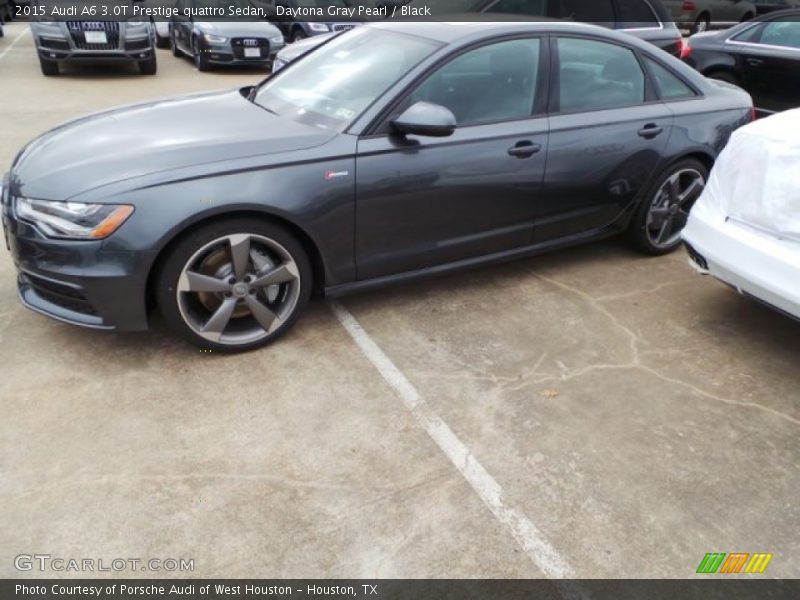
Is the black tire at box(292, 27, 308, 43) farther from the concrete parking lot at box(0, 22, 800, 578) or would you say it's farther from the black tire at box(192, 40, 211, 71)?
the concrete parking lot at box(0, 22, 800, 578)

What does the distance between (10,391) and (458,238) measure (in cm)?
228

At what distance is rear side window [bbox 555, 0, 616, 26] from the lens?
7.27 metres

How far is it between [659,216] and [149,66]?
29.9ft

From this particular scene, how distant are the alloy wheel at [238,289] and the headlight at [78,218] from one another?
13.9 inches

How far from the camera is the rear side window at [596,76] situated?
3881 mm

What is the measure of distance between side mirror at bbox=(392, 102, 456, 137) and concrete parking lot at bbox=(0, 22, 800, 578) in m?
1.03

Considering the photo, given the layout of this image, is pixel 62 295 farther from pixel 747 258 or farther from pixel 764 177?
pixel 764 177

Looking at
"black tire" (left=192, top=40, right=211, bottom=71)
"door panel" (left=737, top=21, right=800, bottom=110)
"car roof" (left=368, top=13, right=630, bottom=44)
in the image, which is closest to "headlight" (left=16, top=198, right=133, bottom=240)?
"car roof" (left=368, top=13, right=630, bottom=44)

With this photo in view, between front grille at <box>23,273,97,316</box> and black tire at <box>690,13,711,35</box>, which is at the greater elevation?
black tire at <box>690,13,711,35</box>

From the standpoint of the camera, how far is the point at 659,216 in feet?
14.7

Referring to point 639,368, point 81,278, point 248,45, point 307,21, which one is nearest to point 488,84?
point 639,368

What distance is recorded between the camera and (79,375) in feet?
9.98

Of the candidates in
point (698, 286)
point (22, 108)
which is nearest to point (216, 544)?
point (698, 286)
